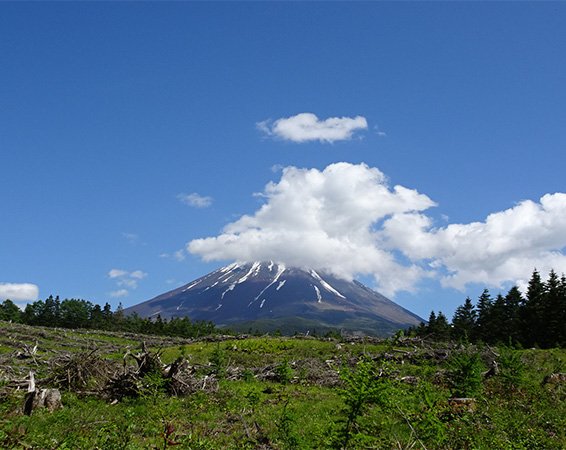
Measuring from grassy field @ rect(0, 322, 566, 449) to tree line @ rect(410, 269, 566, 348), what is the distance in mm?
25584

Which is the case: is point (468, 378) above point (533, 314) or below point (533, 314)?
below

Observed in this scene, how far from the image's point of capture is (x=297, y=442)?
10.4 m

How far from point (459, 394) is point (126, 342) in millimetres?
40665

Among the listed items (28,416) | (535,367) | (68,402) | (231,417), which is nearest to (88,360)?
(68,402)

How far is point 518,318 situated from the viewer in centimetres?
6353

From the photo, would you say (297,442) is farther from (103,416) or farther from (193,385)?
(193,385)

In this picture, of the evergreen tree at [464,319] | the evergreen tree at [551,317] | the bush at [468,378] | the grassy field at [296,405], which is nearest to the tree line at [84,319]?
the evergreen tree at [464,319]

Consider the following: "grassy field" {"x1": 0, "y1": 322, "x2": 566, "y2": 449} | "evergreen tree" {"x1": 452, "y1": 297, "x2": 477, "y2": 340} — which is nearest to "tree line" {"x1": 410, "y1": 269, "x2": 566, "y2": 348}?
"evergreen tree" {"x1": 452, "y1": 297, "x2": 477, "y2": 340}

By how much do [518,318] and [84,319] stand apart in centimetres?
9004

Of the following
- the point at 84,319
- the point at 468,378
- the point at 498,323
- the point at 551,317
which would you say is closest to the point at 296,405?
the point at 468,378

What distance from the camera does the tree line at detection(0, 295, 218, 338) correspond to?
100 m

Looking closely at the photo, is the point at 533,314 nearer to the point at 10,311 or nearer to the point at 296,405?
the point at 296,405

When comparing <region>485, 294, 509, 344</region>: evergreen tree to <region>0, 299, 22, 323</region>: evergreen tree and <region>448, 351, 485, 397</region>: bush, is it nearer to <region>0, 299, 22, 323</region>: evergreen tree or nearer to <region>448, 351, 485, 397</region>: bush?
<region>448, 351, 485, 397</region>: bush

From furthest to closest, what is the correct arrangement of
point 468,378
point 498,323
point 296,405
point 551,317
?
point 498,323 < point 551,317 < point 468,378 < point 296,405
